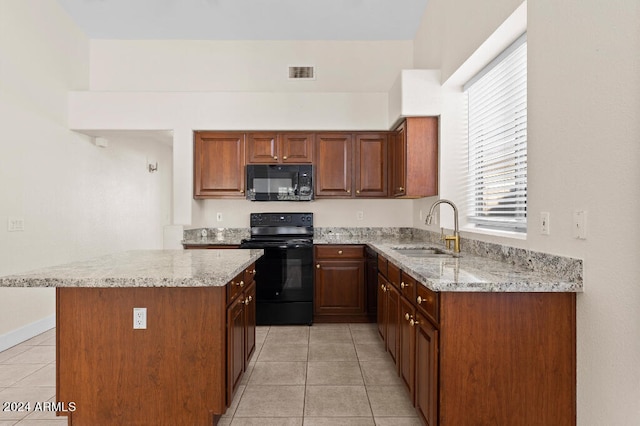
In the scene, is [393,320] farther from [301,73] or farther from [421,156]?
[301,73]

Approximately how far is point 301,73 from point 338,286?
8.22ft

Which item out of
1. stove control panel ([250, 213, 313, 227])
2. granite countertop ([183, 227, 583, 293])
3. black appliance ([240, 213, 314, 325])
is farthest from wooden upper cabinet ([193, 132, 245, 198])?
granite countertop ([183, 227, 583, 293])

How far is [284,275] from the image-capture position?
3.89m

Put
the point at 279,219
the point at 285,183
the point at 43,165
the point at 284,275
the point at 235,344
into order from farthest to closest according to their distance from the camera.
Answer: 1. the point at 279,219
2. the point at 285,183
3. the point at 284,275
4. the point at 43,165
5. the point at 235,344

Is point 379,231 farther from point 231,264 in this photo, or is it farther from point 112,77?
point 112,77

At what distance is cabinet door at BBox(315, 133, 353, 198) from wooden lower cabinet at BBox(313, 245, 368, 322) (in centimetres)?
65

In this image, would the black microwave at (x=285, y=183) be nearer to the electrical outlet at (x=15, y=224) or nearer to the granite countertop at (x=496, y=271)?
the granite countertop at (x=496, y=271)

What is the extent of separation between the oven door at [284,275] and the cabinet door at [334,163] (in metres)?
0.74

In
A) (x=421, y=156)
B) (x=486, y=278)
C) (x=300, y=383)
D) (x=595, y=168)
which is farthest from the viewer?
(x=421, y=156)

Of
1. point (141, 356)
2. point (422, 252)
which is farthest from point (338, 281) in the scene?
point (141, 356)

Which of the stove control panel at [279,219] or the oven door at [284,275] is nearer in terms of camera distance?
the oven door at [284,275]

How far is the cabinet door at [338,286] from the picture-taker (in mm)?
3984

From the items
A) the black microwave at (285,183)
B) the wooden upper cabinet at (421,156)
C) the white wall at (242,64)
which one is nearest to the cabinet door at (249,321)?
the black microwave at (285,183)

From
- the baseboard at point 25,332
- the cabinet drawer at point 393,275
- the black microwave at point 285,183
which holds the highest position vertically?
the black microwave at point 285,183
